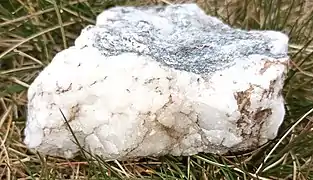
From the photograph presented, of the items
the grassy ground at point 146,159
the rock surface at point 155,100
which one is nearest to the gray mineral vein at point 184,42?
the rock surface at point 155,100

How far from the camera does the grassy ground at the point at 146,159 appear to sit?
123 cm

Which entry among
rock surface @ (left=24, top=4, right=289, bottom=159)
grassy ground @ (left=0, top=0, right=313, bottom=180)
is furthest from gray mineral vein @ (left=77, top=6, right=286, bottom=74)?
grassy ground @ (left=0, top=0, right=313, bottom=180)

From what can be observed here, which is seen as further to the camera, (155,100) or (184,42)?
(184,42)

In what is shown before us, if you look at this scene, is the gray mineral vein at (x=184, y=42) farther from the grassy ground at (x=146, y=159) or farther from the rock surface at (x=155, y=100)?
the grassy ground at (x=146, y=159)

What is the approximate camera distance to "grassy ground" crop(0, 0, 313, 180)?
1.23 meters

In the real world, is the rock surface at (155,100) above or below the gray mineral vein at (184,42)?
below

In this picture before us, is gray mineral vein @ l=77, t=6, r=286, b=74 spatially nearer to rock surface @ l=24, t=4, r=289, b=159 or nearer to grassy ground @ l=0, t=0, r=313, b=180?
rock surface @ l=24, t=4, r=289, b=159

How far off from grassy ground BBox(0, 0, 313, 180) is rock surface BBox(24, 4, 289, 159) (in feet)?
0.09

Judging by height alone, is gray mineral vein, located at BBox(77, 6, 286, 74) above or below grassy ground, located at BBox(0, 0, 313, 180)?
above

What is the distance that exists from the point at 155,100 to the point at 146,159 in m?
0.13

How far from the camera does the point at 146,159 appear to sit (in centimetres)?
125

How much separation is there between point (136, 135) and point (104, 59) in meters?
0.14

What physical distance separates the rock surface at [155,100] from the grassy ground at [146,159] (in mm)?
28

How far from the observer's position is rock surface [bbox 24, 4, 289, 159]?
1.18 m
